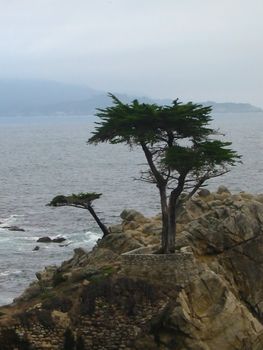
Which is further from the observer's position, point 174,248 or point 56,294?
point 174,248

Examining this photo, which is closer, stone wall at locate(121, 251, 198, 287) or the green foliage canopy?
stone wall at locate(121, 251, 198, 287)

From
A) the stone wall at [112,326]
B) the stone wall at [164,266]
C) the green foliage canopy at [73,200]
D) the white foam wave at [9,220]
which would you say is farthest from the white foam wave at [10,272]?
the stone wall at [112,326]

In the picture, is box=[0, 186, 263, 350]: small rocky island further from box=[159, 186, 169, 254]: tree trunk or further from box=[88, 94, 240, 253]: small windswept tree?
box=[88, 94, 240, 253]: small windswept tree

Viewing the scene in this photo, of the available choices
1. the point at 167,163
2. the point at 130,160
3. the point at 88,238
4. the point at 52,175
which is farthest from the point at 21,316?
the point at 130,160

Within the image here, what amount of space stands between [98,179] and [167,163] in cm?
8519

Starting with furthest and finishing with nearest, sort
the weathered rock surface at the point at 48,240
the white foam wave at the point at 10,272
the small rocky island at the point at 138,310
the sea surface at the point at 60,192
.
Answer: the weathered rock surface at the point at 48,240
the sea surface at the point at 60,192
the white foam wave at the point at 10,272
the small rocky island at the point at 138,310

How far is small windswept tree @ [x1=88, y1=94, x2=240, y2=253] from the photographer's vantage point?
31688mm

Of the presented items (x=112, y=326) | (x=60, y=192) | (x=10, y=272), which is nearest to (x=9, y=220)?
(x=60, y=192)

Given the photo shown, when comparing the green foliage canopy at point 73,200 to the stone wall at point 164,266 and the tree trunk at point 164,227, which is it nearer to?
the tree trunk at point 164,227

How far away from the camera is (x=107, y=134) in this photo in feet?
112

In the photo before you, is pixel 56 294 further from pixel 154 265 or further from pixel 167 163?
pixel 167 163

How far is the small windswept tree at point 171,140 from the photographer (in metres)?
31.7

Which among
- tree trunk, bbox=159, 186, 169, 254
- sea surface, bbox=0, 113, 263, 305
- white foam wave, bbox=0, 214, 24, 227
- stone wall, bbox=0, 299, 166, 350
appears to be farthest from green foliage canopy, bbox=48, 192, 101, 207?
white foam wave, bbox=0, 214, 24, 227

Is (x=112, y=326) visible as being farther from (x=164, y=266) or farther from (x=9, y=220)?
(x=9, y=220)
